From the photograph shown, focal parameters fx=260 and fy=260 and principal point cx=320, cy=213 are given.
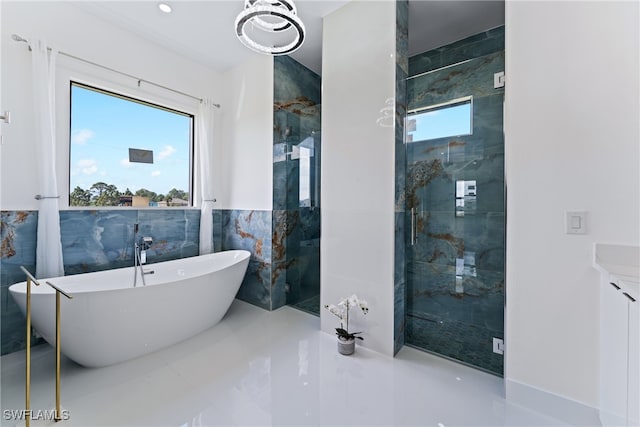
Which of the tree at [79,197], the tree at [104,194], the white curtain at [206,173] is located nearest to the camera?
the tree at [79,197]

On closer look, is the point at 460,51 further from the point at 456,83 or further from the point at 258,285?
the point at 258,285

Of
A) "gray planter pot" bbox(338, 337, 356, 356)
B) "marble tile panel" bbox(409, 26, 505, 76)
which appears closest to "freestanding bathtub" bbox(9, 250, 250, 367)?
"gray planter pot" bbox(338, 337, 356, 356)

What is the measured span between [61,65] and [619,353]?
426cm

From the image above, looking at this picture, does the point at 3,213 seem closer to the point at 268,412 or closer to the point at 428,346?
the point at 268,412

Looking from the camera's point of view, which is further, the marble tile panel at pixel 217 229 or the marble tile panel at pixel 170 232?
the marble tile panel at pixel 217 229

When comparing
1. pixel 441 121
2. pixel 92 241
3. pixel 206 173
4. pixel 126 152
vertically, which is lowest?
pixel 92 241

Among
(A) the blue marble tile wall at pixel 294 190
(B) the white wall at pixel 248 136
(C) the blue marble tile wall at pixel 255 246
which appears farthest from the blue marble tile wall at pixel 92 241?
(A) the blue marble tile wall at pixel 294 190

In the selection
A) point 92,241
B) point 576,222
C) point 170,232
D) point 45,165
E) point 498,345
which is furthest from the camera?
point 170,232

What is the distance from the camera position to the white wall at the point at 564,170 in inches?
52.9

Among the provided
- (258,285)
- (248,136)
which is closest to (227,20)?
(248,136)

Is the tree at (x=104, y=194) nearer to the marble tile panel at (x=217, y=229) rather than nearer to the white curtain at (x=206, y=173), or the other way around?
the white curtain at (x=206, y=173)

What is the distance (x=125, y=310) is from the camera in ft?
6.07

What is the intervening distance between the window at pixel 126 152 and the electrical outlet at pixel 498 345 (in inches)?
138

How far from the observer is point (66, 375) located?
71.4 inches
